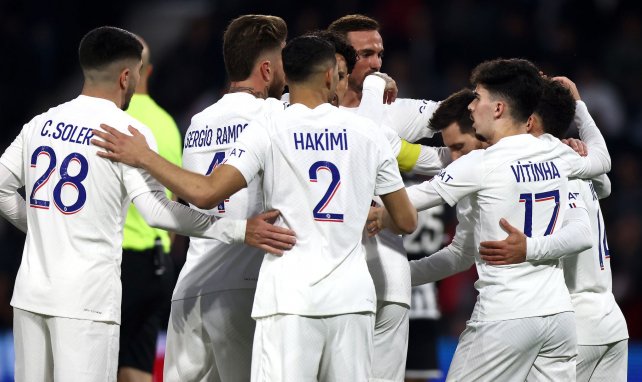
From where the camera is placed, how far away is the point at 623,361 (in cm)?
565

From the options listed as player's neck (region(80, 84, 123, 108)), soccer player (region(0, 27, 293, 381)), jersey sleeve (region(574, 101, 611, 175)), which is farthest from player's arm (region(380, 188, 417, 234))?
player's neck (region(80, 84, 123, 108))

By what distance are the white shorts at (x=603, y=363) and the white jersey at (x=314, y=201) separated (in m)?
1.36

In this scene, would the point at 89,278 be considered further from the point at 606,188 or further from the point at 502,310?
the point at 606,188

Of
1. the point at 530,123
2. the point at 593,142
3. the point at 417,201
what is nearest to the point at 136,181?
the point at 417,201

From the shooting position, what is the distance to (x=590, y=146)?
5746mm

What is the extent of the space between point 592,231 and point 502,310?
796 mm

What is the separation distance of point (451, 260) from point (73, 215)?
6.27 feet

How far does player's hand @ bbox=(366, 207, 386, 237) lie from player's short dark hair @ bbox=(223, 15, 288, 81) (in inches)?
37.6

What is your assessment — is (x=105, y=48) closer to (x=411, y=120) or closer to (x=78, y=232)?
(x=78, y=232)

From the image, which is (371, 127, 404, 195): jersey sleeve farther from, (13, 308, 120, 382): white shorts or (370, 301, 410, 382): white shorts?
(13, 308, 120, 382): white shorts

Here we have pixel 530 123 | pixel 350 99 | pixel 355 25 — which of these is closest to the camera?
pixel 530 123

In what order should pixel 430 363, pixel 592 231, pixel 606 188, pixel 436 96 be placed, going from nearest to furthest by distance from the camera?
pixel 592 231 < pixel 606 188 < pixel 430 363 < pixel 436 96

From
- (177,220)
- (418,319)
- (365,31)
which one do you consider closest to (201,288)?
(177,220)

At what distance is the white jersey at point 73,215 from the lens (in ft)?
15.9
